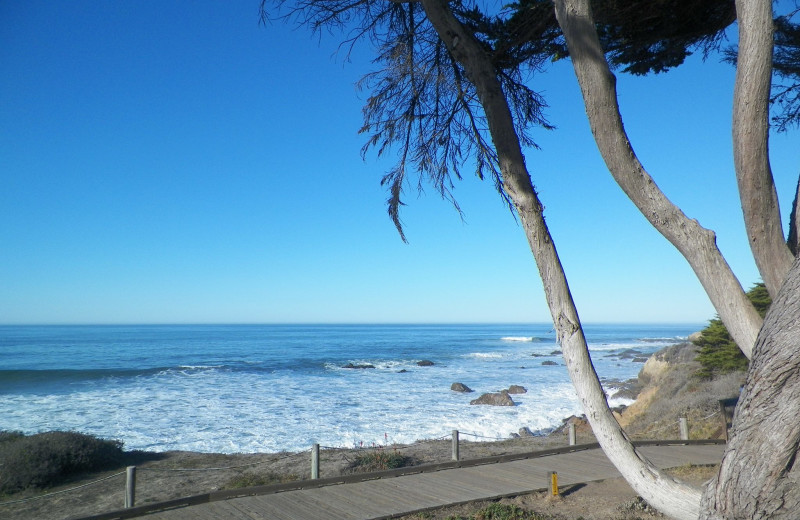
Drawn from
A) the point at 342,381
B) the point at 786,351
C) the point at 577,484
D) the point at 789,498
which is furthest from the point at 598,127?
the point at 342,381

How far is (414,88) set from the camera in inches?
194

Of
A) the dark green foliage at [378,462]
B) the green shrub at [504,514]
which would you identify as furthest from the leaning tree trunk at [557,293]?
the dark green foliage at [378,462]

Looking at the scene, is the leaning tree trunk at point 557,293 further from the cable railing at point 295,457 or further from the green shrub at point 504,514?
the cable railing at point 295,457

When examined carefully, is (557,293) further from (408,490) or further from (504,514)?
(408,490)

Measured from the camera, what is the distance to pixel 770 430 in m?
1.96

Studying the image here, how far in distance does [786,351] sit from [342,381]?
31.2m

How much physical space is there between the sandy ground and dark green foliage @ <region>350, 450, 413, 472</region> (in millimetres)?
205

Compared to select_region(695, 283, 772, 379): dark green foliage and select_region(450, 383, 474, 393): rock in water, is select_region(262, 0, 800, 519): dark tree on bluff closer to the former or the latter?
select_region(695, 283, 772, 379): dark green foliage

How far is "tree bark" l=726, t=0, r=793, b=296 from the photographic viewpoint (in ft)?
8.22

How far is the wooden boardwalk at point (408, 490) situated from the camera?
6.60 meters

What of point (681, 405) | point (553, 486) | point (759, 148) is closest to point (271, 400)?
point (681, 405)

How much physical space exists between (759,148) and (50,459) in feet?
39.9

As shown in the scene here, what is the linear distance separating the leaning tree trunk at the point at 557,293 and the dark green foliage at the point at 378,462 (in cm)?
763

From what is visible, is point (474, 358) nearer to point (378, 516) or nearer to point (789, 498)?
point (378, 516)
